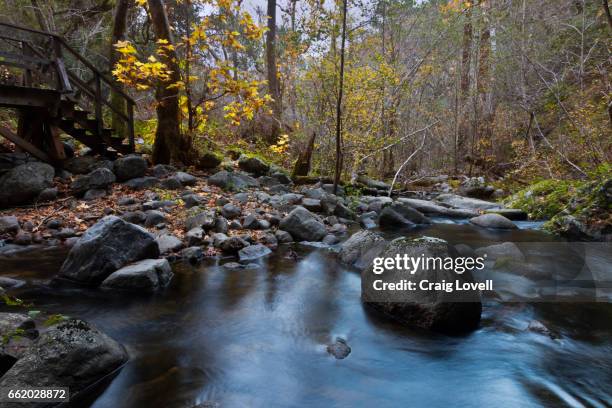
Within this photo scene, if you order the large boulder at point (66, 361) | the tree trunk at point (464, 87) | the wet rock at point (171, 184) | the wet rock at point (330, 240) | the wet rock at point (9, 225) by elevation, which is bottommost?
the large boulder at point (66, 361)

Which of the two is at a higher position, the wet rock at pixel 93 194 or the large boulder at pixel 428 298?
the wet rock at pixel 93 194

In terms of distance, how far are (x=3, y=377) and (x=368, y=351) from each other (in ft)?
9.24

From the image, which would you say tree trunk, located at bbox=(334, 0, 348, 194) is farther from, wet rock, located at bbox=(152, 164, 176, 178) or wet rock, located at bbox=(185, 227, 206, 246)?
wet rock, located at bbox=(185, 227, 206, 246)

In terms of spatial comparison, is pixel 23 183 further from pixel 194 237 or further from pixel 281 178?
pixel 281 178

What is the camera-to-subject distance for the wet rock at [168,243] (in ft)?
19.6

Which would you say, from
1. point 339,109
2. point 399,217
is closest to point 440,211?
point 399,217

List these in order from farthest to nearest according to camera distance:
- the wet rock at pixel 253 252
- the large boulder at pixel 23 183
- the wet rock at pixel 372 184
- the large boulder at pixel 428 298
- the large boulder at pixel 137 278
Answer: the wet rock at pixel 372 184
the large boulder at pixel 23 183
the wet rock at pixel 253 252
the large boulder at pixel 137 278
the large boulder at pixel 428 298

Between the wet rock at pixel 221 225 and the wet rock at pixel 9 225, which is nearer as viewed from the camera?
the wet rock at pixel 9 225

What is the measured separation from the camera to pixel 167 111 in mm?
9703

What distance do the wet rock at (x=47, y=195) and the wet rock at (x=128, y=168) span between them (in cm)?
138

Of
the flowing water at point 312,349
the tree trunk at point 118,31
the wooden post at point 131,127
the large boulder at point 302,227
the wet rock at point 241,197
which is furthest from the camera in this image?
the tree trunk at point 118,31

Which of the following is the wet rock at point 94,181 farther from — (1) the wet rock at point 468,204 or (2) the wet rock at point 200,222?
(1) the wet rock at point 468,204

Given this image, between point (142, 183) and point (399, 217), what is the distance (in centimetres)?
574

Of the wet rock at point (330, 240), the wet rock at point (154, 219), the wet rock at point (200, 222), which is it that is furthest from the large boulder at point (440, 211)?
the wet rock at point (154, 219)
